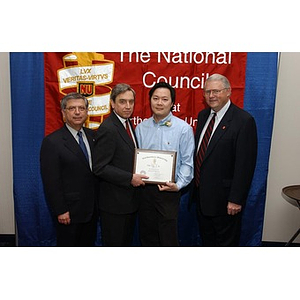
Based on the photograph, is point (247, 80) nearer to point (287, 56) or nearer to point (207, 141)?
point (287, 56)

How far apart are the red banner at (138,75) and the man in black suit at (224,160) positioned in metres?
0.34

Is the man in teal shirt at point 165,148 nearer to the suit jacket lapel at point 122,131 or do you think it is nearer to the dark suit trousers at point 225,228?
the suit jacket lapel at point 122,131

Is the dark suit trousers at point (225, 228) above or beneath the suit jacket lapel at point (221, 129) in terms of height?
beneath

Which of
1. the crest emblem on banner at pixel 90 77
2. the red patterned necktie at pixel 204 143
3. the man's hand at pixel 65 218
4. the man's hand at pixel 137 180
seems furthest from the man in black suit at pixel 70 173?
the red patterned necktie at pixel 204 143

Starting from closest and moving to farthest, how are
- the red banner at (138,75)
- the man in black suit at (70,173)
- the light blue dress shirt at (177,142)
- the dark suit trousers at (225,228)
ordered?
the man in black suit at (70,173) < the light blue dress shirt at (177,142) < the dark suit trousers at (225,228) < the red banner at (138,75)

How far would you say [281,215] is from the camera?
351cm

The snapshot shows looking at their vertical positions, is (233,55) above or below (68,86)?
above

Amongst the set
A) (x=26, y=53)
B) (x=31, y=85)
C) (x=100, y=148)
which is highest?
(x=26, y=53)

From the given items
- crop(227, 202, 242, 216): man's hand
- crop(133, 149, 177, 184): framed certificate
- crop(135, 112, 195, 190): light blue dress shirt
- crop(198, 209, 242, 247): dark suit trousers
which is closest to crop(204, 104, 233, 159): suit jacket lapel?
crop(135, 112, 195, 190): light blue dress shirt

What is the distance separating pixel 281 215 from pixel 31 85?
8.88ft

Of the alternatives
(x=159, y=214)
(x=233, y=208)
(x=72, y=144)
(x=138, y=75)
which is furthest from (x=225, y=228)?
(x=138, y=75)

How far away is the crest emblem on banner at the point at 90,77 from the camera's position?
9.81 feet

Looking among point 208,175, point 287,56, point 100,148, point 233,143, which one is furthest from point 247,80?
point 100,148

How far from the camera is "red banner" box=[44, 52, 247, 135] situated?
9.77ft
